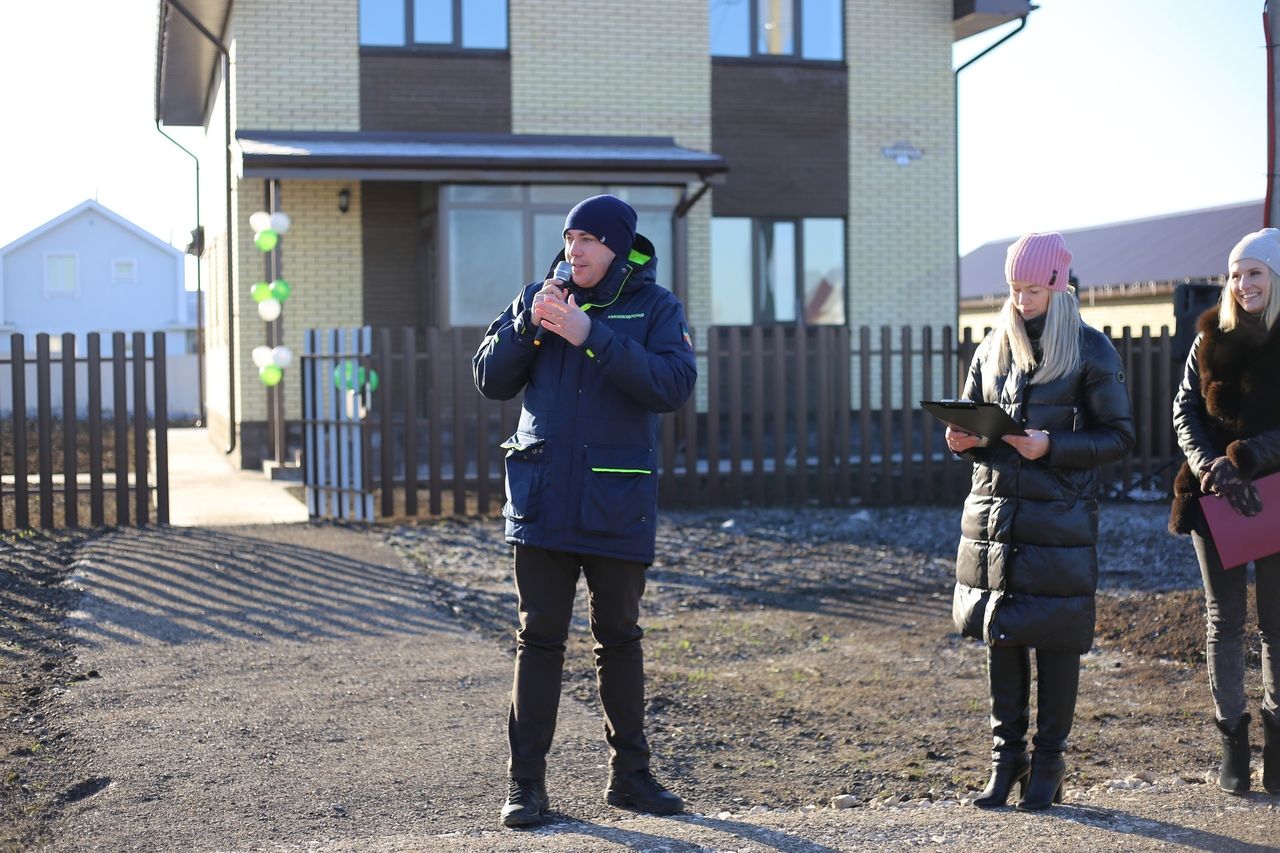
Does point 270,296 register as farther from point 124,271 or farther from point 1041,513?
point 124,271

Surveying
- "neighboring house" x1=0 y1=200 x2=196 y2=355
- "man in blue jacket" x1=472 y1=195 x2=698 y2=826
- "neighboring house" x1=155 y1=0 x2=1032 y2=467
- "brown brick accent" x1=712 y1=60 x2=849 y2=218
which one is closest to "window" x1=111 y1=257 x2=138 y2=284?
"neighboring house" x1=0 y1=200 x2=196 y2=355

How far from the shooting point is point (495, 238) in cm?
1580

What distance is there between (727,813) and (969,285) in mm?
48602

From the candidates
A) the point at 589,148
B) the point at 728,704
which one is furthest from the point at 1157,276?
the point at 728,704

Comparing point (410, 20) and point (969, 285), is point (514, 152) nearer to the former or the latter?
point (410, 20)

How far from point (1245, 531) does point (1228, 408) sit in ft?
1.41

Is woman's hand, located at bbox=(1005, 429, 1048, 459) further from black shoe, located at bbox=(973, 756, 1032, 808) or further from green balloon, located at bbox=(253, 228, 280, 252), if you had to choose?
green balloon, located at bbox=(253, 228, 280, 252)

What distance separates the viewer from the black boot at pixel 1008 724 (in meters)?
4.55

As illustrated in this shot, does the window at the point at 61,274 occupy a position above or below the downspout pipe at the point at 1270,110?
above

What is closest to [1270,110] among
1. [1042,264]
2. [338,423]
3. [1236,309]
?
[1236,309]

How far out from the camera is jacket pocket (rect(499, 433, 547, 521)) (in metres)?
4.38

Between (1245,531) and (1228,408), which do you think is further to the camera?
(1228,408)

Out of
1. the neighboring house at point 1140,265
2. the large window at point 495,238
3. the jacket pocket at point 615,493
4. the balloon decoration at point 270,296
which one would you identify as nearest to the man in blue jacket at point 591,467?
the jacket pocket at point 615,493

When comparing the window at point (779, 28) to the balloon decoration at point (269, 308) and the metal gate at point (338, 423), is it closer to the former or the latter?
the balloon decoration at point (269, 308)
